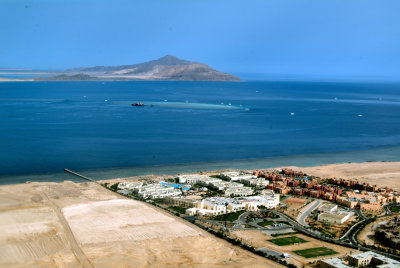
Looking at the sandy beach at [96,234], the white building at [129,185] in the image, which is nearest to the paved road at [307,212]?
the sandy beach at [96,234]

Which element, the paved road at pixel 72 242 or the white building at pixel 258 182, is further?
the white building at pixel 258 182

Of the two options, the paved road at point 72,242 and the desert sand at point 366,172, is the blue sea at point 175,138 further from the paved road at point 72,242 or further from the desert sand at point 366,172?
the paved road at point 72,242

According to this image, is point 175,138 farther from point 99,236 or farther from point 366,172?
point 99,236

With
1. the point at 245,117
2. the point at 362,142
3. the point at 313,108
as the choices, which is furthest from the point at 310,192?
the point at 313,108

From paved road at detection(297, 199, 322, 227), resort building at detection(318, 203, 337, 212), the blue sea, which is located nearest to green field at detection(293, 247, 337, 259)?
paved road at detection(297, 199, 322, 227)

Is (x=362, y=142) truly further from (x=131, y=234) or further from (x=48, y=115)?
(x=48, y=115)

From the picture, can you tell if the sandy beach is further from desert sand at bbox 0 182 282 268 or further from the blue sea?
the blue sea
